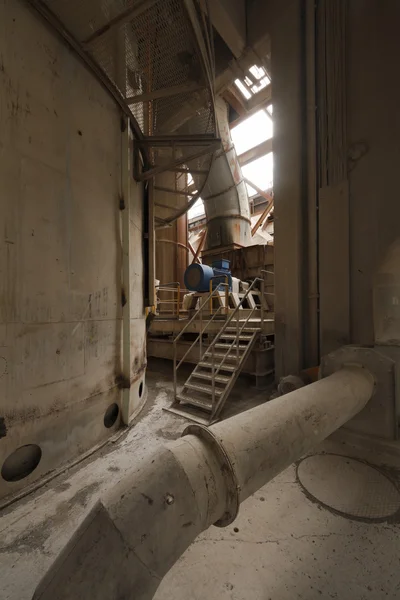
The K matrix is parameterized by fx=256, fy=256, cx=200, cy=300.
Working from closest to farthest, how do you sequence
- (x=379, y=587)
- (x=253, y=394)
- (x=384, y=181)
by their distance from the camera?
(x=379, y=587) → (x=384, y=181) → (x=253, y=394)

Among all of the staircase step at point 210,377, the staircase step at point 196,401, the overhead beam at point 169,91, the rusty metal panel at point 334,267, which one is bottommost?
the staircase step at point 196,401

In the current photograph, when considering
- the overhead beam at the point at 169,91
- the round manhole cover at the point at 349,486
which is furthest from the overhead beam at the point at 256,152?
the round manhole cover at the point at 349,486

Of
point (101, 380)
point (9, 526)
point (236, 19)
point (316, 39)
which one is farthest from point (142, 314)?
point (236, 19)

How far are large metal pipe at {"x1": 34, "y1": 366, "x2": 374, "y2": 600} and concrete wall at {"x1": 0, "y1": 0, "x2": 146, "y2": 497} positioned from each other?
2135 mm

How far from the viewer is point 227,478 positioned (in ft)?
4.51

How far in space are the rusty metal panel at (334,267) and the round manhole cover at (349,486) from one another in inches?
73.6

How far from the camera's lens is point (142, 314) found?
4.99 meters

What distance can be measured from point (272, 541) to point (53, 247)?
360 cm

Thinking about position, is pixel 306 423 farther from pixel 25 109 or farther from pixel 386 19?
pixel 386 19

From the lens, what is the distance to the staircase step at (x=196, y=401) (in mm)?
4618

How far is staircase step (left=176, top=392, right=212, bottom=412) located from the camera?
4.62 meters

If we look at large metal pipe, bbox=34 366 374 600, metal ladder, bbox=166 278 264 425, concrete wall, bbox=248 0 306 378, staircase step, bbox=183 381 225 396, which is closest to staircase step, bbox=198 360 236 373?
metal ladder, bbox=166 278 264 425

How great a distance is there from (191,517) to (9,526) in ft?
7.33

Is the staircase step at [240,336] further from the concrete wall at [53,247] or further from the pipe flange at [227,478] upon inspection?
the pipe flange at [227,478]
